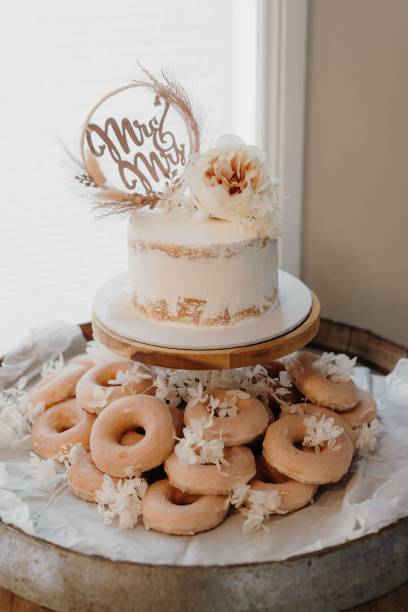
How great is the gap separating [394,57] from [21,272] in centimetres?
118

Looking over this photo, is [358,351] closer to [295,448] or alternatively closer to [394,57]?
[295,448]

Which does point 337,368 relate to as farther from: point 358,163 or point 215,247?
point 358,163

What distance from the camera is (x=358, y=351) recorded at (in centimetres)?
174

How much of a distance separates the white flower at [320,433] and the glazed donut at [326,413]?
0.04 m

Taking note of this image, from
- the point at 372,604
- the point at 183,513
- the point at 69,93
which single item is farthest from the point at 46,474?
the point at 69,93

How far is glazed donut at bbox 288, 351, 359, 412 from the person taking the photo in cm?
135

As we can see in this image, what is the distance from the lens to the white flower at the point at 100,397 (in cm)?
132

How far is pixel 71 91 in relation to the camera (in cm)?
176

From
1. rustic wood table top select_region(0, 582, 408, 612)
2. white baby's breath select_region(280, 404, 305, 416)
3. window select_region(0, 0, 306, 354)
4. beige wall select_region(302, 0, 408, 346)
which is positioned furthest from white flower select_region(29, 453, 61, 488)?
beige wall select_region(302, 0, 408, 346)

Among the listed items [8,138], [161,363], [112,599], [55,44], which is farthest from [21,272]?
[112,599]

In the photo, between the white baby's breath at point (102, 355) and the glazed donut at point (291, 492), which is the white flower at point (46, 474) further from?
the glazed donut at point (291, 492)

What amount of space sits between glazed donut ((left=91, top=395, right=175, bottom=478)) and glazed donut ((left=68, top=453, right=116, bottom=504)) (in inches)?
1.2

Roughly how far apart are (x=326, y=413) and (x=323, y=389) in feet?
0.18

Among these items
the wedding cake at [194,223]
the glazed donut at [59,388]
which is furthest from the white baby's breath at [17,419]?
the wedding cake at [194,223]
